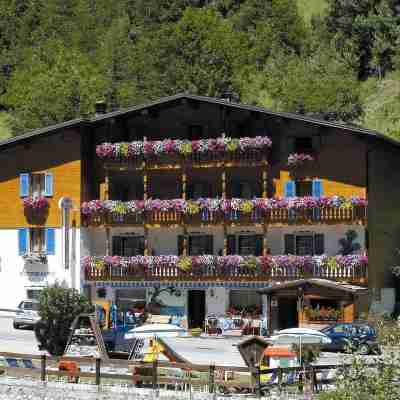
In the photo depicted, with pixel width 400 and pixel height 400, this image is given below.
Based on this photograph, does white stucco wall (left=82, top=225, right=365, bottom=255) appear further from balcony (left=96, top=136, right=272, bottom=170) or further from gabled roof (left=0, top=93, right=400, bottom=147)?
gabled roof (left=0, top=93, right=400, bottom=147)

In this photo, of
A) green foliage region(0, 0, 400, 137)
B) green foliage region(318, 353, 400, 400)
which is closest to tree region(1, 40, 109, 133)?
green foliage region(0, 0, 400, 137)

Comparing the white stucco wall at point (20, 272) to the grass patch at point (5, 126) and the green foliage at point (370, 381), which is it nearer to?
the green foliage at point (370, 381)

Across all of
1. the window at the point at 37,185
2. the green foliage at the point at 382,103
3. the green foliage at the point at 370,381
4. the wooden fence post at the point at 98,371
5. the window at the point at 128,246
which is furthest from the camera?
the green foliage at the point at 382,103

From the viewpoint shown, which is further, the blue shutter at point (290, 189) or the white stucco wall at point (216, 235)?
the blue shutter at point (290, 189)

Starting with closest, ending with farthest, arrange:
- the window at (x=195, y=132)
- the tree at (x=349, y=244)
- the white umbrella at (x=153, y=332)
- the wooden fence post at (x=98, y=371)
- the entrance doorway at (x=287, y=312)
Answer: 1. the wooden fence post at (x=98, y=371)
2. the white umbrella at (x=153, y=332)
3. the entrance doorway at (x=287, y=312)
4. the tree at (x=349, y=244)
5. the window at (x=195, y=132)

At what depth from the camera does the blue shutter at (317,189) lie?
5778 centimetres

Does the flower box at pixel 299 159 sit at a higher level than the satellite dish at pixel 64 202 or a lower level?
higher

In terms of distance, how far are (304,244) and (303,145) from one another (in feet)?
14.0

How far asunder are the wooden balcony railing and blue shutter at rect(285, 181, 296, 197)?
112 centimetres

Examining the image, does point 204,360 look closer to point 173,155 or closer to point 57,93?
point 173,155

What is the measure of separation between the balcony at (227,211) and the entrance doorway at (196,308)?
318cm

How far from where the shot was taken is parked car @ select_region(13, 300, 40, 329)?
186 ft

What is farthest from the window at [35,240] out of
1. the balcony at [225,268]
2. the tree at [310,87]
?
the tree at [310,87]

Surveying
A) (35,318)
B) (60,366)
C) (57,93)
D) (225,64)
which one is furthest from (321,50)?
(60,366)
